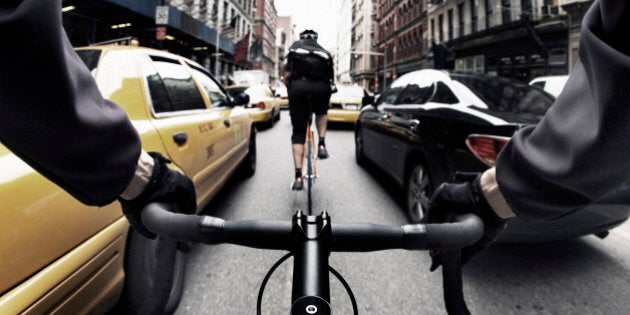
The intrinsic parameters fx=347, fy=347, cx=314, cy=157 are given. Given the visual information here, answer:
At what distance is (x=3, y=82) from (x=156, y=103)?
2.09m

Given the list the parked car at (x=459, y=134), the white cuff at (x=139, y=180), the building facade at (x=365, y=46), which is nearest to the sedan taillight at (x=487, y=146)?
the parked car at (x=459, y=134)

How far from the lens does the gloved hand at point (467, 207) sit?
2.73 ft

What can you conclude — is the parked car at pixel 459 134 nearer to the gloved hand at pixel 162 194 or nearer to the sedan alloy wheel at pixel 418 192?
the sedan alloy wheel at pixel 418 192

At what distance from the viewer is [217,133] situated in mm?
3516

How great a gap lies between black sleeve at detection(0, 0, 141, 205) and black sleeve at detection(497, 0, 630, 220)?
85cm

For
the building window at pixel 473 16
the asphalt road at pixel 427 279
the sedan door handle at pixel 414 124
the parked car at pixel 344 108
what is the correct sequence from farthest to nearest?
the building window at pixel 473 16 < the parked car at pixel 344 108 < the sedan door handle at pixel 414 124 < the asphalt road at pixel 427 279

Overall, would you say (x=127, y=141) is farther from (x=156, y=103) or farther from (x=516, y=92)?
(x=516, y=92)

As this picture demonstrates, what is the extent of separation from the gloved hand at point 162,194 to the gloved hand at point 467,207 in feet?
2.06

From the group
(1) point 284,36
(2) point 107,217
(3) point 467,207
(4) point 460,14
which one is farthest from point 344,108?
(1) point 284,36

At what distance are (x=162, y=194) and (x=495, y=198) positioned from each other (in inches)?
30.9

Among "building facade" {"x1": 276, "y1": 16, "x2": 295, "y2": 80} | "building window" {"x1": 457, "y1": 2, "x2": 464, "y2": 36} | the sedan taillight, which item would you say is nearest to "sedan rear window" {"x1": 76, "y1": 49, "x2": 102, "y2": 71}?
the sedan taillight

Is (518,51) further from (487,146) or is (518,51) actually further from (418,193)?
(487,146)

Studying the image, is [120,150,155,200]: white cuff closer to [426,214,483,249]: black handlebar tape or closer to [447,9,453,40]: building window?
[426,214,483,249]: black handlebar tape

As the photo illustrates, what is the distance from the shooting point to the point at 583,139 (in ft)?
2.13
